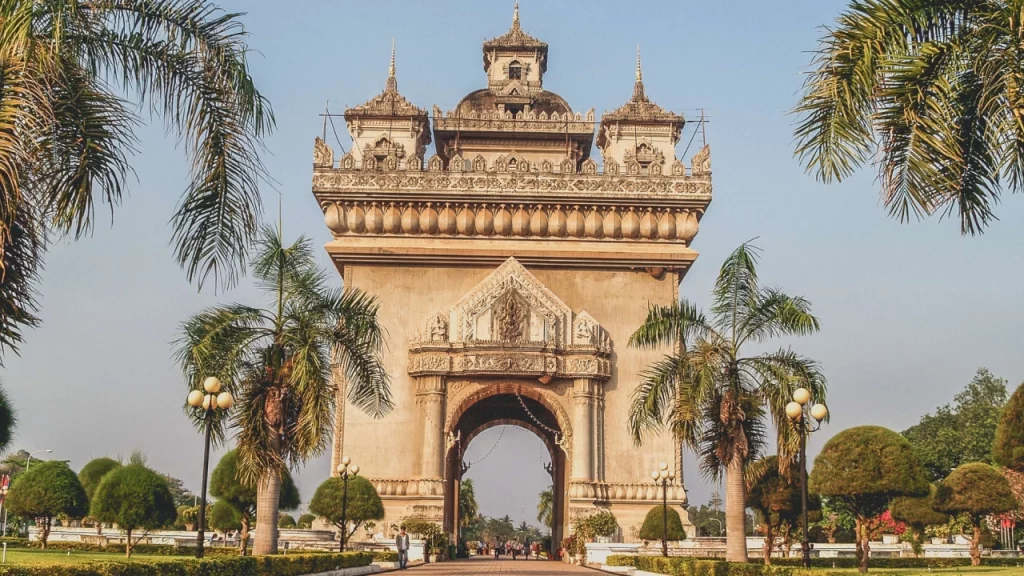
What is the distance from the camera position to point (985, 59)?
9672 millimetres

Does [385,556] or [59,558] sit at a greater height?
[59,558]

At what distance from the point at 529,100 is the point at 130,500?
1928 centimetres

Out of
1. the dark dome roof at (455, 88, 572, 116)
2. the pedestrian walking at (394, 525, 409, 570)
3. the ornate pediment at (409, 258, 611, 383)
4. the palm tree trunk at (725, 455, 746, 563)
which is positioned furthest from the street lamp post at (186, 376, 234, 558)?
the dark dome roof at (455, 88, 572, 116)

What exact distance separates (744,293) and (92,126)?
39.1ft

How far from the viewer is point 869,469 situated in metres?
26.1

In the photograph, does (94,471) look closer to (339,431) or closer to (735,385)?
(339,431)

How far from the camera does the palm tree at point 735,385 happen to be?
17.9 meters

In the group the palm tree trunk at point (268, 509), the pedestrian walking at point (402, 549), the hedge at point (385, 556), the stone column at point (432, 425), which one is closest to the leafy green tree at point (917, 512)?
the stone column at point (432, 425)

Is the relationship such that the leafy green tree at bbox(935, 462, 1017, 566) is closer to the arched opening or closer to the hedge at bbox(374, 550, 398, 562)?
the arched opening

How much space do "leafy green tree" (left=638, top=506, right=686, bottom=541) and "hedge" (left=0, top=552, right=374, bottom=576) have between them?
876 cm

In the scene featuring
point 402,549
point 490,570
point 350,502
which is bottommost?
point 490,570

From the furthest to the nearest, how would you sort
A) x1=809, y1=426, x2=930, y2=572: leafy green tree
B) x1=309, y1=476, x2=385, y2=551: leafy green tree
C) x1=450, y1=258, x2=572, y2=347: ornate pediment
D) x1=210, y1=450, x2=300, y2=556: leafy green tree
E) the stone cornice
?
the stone cornice < x1=450, y1=258, x2=572, y2=347: ornate pediment < x1=210, y1=450, x2=300, y2=556: leafy green tree < x1=309, y1=476, x2=385, y2=551: leafy green tree < x1=809, y1=426, x2=930, y2=572: leafy green tree

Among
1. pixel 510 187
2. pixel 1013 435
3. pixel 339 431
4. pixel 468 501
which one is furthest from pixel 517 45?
pixel 468 501

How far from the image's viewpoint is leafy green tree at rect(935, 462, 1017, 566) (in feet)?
97.6
